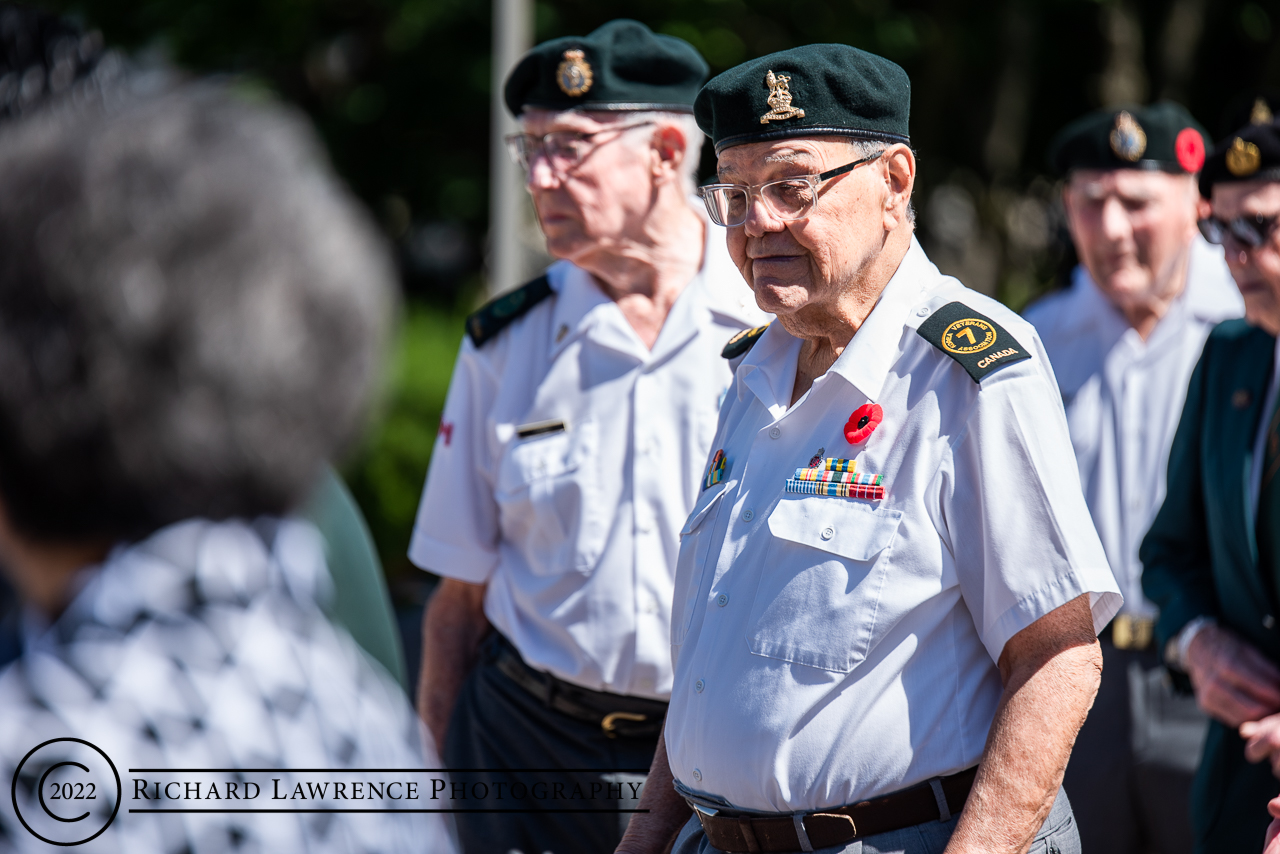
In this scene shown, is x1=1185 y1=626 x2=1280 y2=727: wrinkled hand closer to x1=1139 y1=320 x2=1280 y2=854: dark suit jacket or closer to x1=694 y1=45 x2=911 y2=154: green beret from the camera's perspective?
x1=1139 y1=320 x2=1280 y2=854: dark suit jacket

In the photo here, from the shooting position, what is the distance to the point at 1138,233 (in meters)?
4.35

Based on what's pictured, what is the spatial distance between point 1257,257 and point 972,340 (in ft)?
4.02

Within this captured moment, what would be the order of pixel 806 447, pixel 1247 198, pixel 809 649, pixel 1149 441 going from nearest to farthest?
pixel 809 649 → pixel 806 447 → pixel 1247 198 → pixel 1149 441

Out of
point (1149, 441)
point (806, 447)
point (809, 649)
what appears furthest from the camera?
point (1149, 441)

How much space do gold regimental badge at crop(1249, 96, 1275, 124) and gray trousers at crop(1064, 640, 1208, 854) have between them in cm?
183

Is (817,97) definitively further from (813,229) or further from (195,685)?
(195,685)

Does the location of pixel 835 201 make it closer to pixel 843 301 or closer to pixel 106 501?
pixel 843 301

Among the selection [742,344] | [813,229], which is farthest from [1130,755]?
[813,229]

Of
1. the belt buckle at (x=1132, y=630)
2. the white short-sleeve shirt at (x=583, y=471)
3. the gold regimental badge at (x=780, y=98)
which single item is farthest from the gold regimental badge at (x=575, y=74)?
the belt buckle at (x=1132, y=630)

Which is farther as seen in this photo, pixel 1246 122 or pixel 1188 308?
pixel 1188 308

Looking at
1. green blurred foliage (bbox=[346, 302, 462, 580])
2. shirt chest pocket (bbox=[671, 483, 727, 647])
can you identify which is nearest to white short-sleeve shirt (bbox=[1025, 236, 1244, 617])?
shirt chest pocket (bbox=[671, 483, 727, 647])

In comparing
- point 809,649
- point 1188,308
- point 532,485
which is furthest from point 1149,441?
point 809,649

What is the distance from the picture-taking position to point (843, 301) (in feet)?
7.64

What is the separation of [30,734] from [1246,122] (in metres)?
3.07
